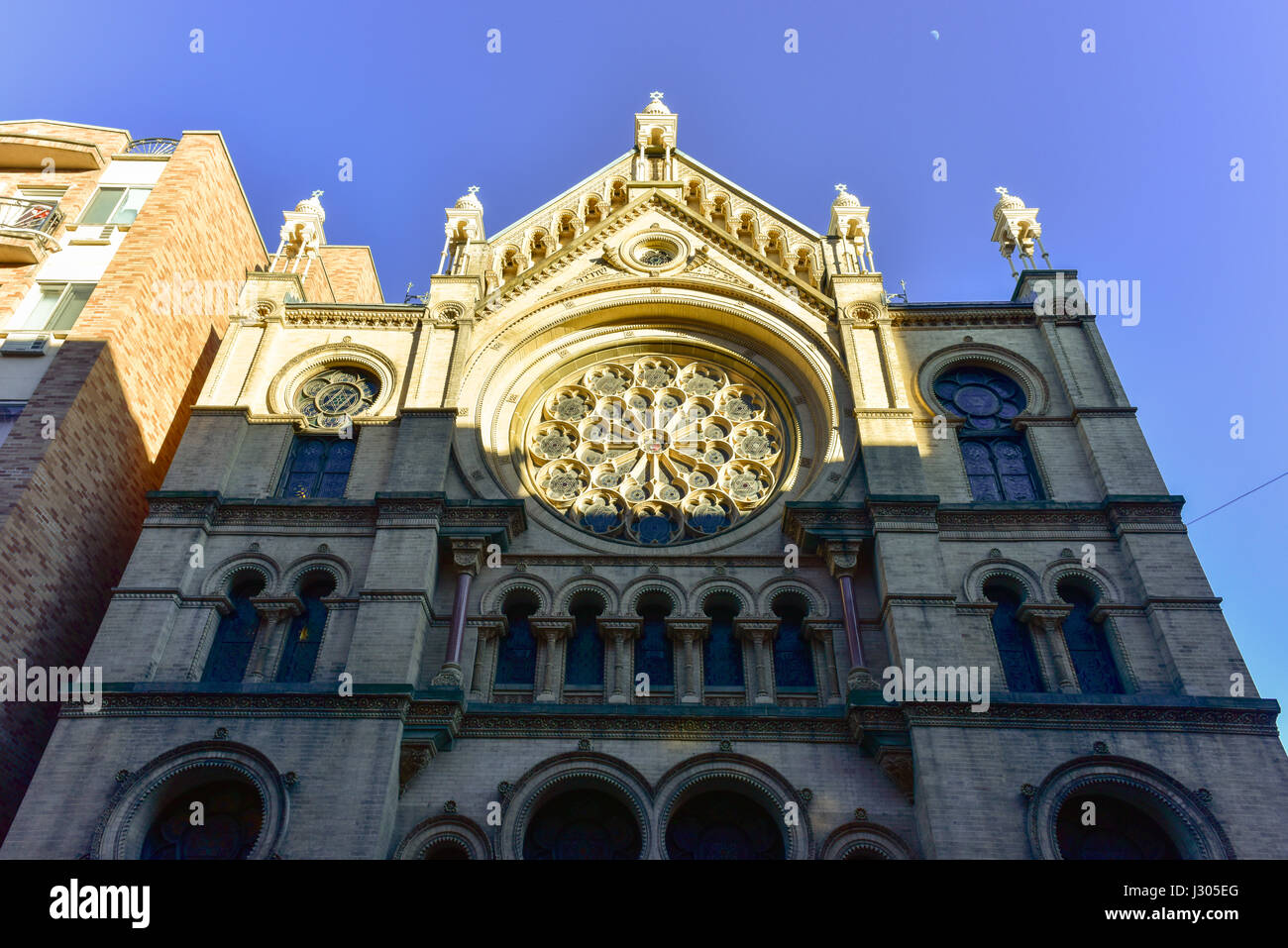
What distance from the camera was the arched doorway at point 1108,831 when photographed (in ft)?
48.8

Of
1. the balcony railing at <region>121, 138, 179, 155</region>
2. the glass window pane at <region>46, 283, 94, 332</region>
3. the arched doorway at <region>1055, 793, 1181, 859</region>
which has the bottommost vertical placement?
the arched doorway at <region>1055, 793, 1181, 859</region>

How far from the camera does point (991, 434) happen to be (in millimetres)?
20547

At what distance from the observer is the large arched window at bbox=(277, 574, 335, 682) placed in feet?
56.0

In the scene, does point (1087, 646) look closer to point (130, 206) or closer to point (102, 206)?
point (130, 206)

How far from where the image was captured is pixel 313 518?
18.8 metres

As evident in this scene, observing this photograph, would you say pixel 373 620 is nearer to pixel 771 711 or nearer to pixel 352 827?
pixel 352 827

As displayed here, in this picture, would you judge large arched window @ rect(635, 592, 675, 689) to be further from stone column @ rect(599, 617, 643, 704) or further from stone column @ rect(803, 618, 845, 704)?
stone column @ rect(803, 618, 845, 704)

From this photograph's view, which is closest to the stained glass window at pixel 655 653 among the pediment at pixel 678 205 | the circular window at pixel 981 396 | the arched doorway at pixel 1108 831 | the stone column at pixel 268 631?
the stone column at pixel 268 631

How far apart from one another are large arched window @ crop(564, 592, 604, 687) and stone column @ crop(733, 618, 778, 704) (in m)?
2.71

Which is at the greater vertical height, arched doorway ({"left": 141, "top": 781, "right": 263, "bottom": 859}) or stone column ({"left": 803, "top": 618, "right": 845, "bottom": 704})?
stone column ({"left": 803, "top": 618, "right": 845, "bottom": 704})

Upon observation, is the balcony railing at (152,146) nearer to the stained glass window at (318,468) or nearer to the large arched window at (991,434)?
the stained glass window at (318,468)

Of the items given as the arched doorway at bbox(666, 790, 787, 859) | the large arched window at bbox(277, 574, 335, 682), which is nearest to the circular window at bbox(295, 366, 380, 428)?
the large arched window at bbox(277, 574, 335, 682)

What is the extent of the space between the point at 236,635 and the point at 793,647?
10.7 metres

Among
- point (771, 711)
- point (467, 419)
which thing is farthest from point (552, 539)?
point (771, 711)
